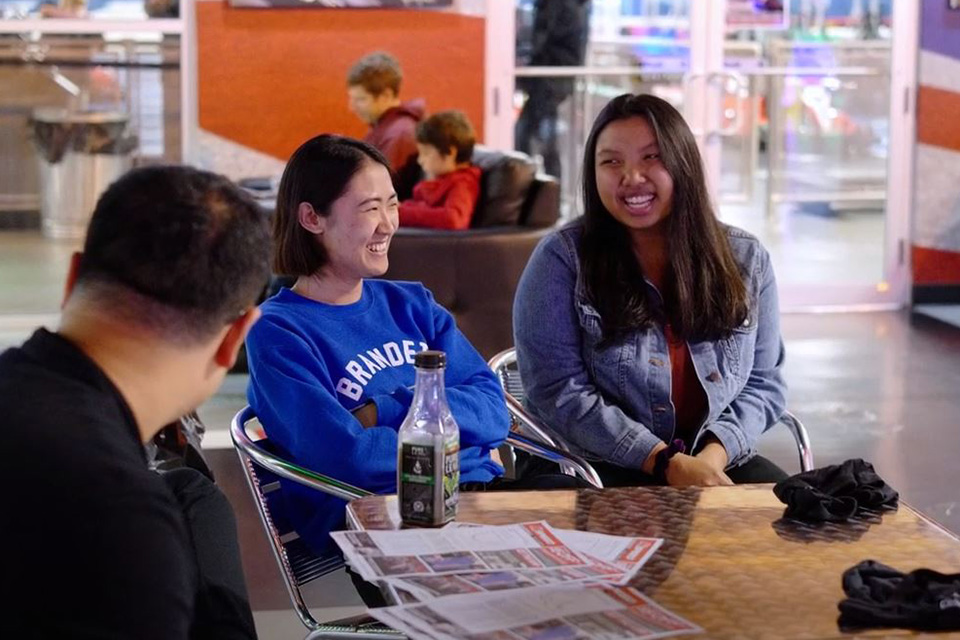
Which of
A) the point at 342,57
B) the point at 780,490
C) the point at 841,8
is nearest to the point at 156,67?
the point at 342,57

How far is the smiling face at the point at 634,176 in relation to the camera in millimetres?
3020

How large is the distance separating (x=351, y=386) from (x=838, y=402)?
12.7ft

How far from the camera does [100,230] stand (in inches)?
60.8

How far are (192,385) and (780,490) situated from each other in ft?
3.44

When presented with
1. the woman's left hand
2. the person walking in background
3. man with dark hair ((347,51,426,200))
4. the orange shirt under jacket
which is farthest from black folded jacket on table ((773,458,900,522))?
the person walking in background

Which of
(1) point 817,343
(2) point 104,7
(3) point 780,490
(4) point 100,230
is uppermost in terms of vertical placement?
(2) point 104,7

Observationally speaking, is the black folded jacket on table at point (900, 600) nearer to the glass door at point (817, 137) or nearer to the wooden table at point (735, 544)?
the wooden table at point (735, 544)

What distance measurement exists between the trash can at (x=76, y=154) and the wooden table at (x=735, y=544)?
6.37m

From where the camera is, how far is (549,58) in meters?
8.05

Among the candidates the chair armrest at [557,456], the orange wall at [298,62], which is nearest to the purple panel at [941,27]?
the orange wall at [298,62]

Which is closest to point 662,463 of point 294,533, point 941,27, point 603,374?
point 603,374

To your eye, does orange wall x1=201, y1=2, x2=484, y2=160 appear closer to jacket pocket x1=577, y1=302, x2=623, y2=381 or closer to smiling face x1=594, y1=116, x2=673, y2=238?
smiling face x1=594, y1=116, x2=673, y2=238

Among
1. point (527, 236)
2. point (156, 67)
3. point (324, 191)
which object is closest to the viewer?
point (324, 191)

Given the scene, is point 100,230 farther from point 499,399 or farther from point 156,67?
point 156,67
